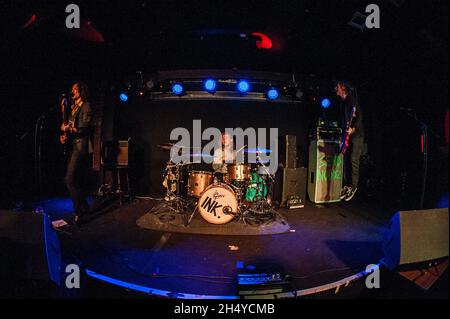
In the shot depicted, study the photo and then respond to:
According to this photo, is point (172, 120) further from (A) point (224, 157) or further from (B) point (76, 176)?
(B) point (76, 176)

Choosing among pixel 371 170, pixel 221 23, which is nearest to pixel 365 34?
pixel 221 23

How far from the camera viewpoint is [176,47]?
20.3 ft

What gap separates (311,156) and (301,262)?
3.60 meters

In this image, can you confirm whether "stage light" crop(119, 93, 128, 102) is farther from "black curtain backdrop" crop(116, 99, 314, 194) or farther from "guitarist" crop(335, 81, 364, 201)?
"guitarist" crop(335, 81, 364, 201)

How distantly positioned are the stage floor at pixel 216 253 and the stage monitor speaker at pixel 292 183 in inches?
38.4

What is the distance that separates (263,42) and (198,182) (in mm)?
3515

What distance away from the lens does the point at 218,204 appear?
4309mm

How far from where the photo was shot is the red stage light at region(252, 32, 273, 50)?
554 cm

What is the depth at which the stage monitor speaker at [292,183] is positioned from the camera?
5781 mm

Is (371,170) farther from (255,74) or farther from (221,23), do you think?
(221,23)

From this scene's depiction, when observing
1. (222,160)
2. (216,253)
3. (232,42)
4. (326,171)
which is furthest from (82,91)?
(326,171)

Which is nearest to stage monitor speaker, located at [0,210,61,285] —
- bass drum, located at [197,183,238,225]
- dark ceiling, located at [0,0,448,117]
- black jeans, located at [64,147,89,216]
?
black jeans, located at [64,147,89,216]

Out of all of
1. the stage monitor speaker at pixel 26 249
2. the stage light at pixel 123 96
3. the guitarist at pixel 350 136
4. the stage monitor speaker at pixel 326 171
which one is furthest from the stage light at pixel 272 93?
the stage monitor speaker at pixel 26 249

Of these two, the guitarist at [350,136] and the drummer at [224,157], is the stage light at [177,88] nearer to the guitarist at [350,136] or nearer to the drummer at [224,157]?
the drummer at [224,157]
